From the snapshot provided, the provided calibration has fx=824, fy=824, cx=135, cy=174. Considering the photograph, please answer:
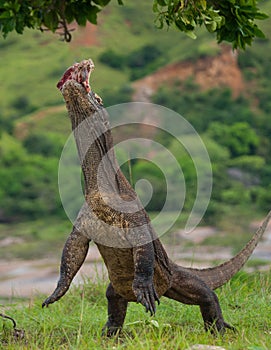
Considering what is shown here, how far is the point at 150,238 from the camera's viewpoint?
3.33m

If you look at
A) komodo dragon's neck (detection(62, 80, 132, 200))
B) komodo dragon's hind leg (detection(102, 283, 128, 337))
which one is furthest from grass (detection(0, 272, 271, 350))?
komodo dragon's neck (detection(62, 80, 132, 200))

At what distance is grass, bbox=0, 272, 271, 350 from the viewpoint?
336 cm

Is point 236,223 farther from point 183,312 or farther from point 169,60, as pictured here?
point 183,312

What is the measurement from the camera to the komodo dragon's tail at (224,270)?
3.94 m

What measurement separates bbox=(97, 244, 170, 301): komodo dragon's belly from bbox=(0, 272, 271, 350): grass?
167 millimetres

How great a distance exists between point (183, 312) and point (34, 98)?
1302 cm

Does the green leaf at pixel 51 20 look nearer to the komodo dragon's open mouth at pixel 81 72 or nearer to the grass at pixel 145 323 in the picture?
the komodo dragon's open mouth at pixel 81 72

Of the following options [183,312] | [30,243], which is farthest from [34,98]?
[183,312]

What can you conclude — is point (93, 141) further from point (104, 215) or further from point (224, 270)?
point (224, 270)

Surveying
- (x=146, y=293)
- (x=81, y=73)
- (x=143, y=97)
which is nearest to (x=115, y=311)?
(x=146, y=293)

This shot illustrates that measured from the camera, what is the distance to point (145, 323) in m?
3.97

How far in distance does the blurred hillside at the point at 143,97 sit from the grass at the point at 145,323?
24.0ft

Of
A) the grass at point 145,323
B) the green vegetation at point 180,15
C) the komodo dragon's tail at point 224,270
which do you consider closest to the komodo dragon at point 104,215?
the grass at point 145,323

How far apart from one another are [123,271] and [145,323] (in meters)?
0.63
